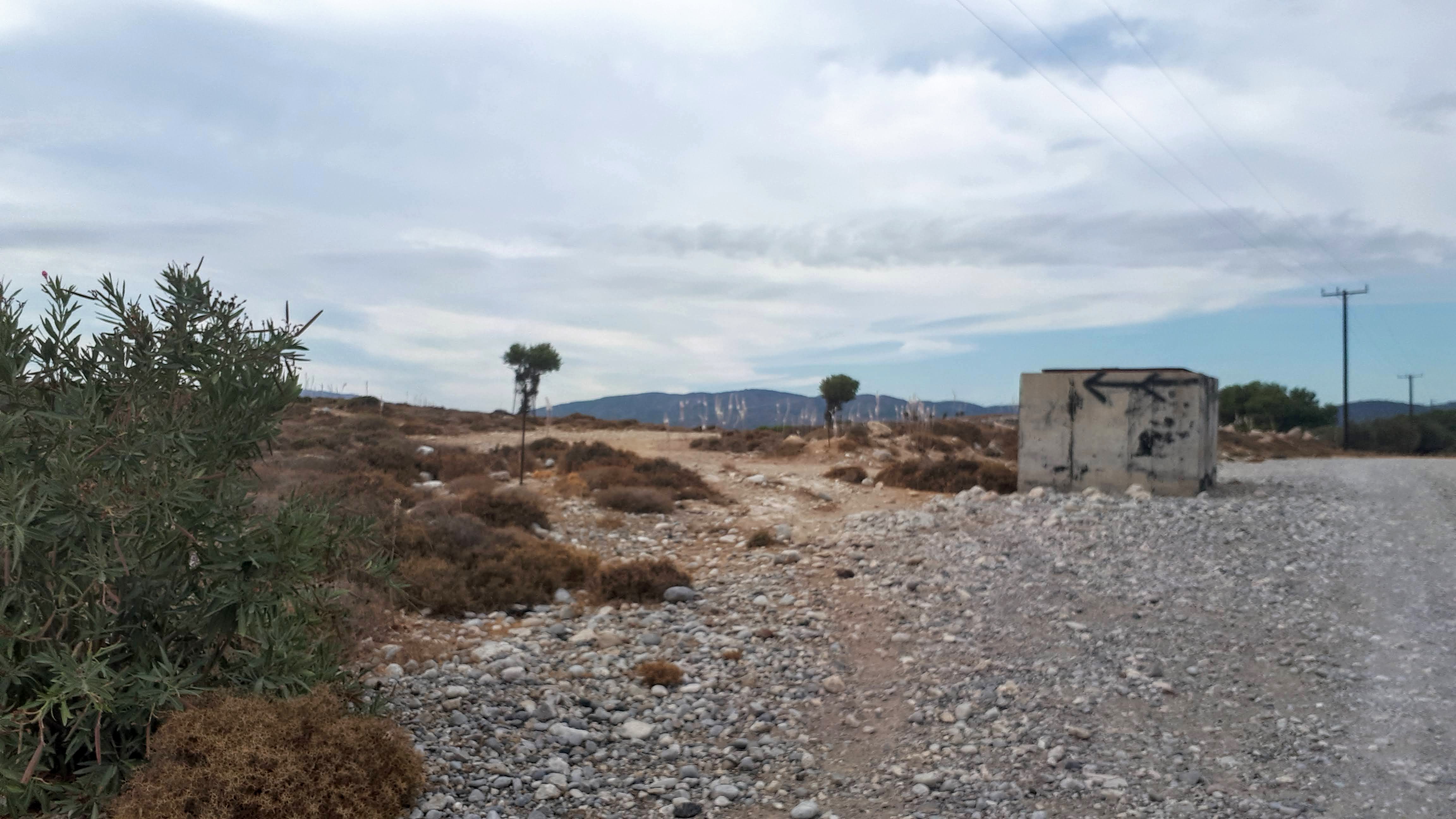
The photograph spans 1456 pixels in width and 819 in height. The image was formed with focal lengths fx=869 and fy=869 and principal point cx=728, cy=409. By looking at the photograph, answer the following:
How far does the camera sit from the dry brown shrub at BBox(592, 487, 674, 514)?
14445mm

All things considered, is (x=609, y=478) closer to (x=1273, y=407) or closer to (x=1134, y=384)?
(x=1134, y=384)

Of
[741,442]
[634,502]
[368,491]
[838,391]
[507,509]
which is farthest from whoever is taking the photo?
[838,391]

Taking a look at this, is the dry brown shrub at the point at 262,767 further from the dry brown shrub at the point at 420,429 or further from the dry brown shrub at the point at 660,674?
the dry brown shrub at the point at 420,429

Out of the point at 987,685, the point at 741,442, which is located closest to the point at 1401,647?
the point at 987,685

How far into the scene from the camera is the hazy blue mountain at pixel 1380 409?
51281 mm

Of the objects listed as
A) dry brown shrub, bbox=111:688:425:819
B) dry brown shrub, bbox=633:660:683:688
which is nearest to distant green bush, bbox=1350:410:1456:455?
dry brown shrub, bbox=633:660:683:688

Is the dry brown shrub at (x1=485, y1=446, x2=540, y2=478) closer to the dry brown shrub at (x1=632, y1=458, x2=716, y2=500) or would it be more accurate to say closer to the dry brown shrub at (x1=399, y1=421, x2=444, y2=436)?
the dry brown shrub at (x1=632, y1=458, x2=716, y2=500)

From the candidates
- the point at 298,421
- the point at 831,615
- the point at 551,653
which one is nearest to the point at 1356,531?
the point at 831,615

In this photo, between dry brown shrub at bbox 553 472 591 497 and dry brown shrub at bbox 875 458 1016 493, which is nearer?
dry brown shrub at bbox 553 472 591 497

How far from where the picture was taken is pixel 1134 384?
13.8 meters

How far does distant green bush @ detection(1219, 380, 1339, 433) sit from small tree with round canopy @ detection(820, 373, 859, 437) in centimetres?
3323

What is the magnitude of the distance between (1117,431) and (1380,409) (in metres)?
63.8

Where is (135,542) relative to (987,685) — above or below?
above

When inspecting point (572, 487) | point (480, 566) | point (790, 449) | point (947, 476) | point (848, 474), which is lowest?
point (480, 566)
